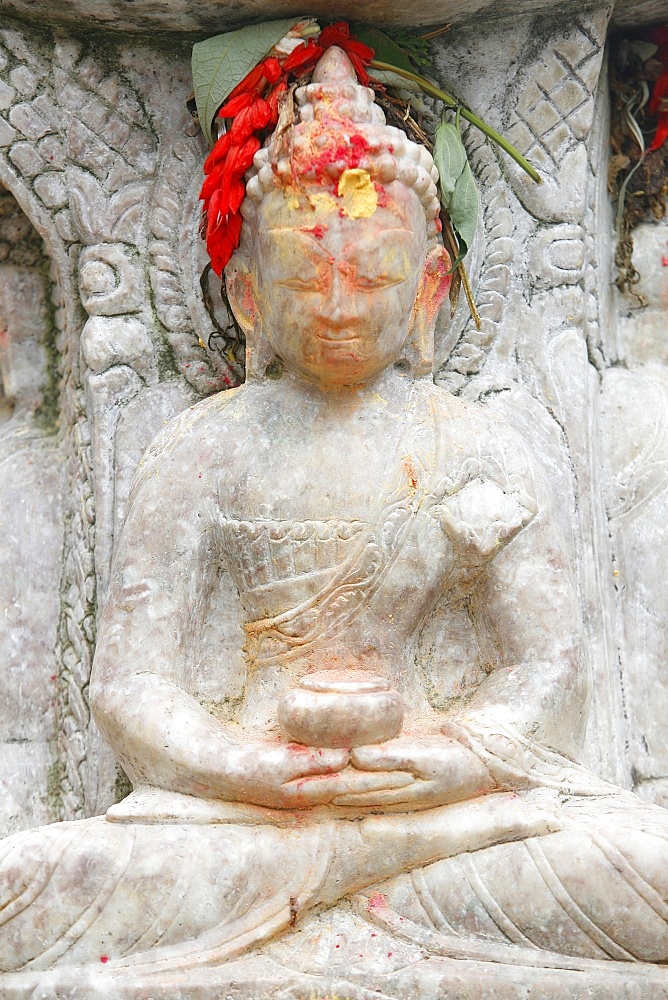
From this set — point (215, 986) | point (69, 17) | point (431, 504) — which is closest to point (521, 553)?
point (431, 504)

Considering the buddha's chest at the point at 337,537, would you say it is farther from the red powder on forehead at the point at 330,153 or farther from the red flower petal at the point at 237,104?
the red flower petal at the point at 237,104

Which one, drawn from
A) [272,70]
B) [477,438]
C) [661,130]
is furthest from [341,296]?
[661,130]

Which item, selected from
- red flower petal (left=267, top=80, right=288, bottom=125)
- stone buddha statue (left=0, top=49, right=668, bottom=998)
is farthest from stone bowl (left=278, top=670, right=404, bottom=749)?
red flower petal (left=267, top=80, right=288, bottom=125)

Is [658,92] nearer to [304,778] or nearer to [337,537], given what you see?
[337,537]

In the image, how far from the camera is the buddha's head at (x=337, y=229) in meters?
3.55

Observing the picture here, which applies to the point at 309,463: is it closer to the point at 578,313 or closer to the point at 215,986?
the point at 578,313

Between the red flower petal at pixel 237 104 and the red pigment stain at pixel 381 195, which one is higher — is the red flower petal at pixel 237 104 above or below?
above

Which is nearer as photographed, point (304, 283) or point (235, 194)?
point (304, 283)

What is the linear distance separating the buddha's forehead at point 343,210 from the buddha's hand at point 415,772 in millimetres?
1128

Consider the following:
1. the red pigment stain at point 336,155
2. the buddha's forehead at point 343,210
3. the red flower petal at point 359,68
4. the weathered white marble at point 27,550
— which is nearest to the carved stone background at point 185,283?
the weathered white marble at point 27,550

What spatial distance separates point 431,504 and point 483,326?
0.64 metres

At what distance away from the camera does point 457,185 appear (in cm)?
392

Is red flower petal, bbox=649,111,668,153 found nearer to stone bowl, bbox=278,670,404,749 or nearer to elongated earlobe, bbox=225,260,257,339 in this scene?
elongated earlobe, bbox=225,260,257,339

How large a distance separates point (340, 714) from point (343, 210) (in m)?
1.12
